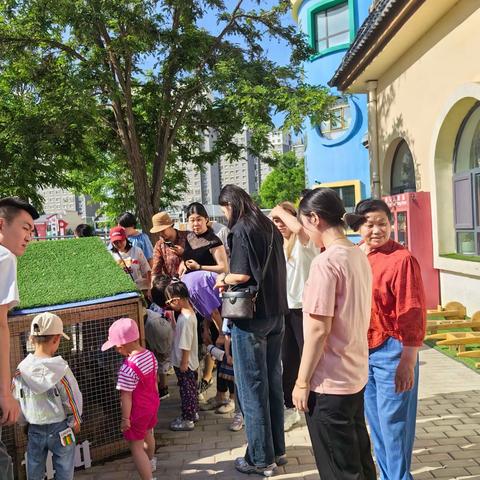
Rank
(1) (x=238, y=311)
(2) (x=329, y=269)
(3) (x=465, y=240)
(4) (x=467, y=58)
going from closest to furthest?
1. (2) (x=329, y=269)
2. (1) (x=238, y=311)
3. (4) (x=467, y=58)
4. (3) (x=465, y=240)

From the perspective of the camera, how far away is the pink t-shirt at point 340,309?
7.34 feet

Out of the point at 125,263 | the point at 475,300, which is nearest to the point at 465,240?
the point at 475,300

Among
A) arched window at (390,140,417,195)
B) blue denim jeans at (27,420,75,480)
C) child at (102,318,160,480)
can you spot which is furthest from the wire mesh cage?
arched window at (390,140,417,195)

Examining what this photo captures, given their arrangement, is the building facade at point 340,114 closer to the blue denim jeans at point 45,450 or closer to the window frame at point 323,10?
the window frame at point 323,10

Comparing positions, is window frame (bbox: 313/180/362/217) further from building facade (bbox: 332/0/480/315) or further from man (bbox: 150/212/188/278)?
man (bbox: 150/212/188/278)

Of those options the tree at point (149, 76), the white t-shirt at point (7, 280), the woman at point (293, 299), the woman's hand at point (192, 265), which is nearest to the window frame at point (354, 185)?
the tree at point (149, 76)

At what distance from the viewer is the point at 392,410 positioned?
111 inches

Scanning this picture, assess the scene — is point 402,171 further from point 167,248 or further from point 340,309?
point 340,309

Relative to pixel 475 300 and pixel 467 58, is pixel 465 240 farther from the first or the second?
pixel 467 58

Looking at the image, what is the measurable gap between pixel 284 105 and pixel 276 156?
14.8 ft

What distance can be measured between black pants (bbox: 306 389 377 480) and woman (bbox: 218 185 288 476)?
37.7 inches

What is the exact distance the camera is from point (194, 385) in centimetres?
441

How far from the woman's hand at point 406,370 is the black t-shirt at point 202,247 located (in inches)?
98.8

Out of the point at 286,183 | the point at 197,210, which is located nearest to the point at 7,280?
the point at 197,210
